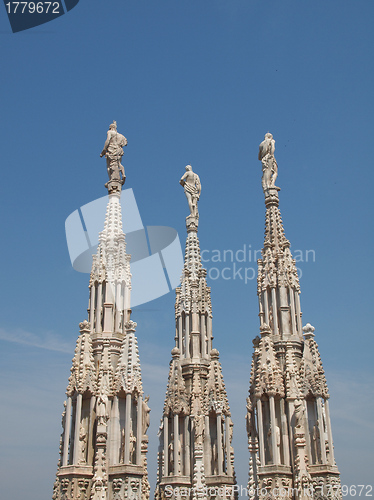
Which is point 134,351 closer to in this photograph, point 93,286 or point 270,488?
point 93,286

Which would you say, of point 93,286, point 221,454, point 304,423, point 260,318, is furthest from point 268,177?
point 221,454

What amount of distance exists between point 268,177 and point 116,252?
8491 mm

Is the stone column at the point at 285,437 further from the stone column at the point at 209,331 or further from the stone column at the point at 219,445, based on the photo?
the stone column at the point at 209,331

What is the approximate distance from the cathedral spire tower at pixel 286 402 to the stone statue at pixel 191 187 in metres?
11.0

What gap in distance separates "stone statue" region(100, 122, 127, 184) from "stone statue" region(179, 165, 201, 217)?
22.7ft

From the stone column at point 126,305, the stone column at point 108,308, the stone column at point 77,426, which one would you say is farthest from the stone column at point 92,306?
the stone column at point 77,426

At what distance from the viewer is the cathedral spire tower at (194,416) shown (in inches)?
1138

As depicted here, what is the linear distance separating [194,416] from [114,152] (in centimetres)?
1435

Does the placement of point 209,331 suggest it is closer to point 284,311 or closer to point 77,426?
point 284,311

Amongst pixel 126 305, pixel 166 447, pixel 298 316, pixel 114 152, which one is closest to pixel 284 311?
pixel 298 316

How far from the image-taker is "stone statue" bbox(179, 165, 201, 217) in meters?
37.4

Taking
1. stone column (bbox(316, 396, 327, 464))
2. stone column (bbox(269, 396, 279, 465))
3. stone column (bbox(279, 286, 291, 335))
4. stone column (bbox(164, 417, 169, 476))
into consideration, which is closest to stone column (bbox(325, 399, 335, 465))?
stone column (bbox(316, 396, 327, 464))

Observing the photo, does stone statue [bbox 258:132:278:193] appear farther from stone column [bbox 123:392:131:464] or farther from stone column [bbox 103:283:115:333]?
stone column [bbox 123:392:131:464]

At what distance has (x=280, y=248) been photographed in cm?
2762
